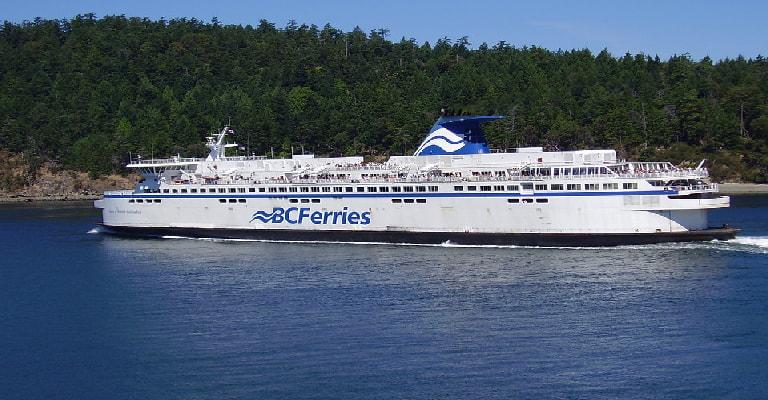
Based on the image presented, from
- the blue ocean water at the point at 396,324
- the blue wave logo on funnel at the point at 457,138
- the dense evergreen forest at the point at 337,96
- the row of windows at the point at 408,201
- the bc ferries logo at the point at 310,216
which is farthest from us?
the dense evergreen forest at the point at 337,96

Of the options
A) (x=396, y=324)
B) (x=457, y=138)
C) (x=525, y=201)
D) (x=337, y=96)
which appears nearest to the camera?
(x=396, y=324)

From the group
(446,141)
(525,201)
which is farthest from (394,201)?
(525,201)

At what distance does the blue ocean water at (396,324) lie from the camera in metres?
25.7

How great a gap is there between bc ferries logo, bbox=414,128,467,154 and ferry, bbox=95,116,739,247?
0.06m

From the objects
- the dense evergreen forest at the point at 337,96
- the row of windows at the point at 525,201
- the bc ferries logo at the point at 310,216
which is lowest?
the bc ferries logo at the point at 310,216

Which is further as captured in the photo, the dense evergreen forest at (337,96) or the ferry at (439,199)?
the dense evergreen forest at (337,96)

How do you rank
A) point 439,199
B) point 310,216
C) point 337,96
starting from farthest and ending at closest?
point 337,96
point 310,216
point 439,199

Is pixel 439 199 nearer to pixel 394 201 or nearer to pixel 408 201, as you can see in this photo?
pixel 408 201

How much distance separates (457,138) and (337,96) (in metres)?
72.4

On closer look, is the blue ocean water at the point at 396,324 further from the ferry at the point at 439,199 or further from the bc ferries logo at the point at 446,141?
the bc ferries logo at the point at 446,141

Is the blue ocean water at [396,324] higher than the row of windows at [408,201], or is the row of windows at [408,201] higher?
the row of windows at [408,201]

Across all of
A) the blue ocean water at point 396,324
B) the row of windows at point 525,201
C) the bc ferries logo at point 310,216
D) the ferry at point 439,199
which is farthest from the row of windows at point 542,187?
the bc ferries logo at point 310,216

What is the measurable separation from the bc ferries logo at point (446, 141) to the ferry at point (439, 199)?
6cm

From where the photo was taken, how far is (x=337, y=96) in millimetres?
126000
